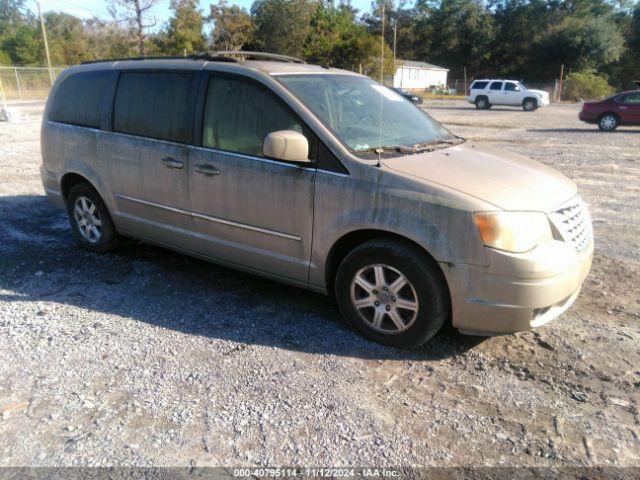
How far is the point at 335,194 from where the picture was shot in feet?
12.1

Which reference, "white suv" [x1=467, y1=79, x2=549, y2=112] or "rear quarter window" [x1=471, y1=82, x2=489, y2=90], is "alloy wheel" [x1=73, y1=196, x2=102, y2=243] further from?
"rear quarter window" [x1=471, y1=82, x2=489, y2=90]

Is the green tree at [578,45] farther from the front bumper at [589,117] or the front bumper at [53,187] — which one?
the front bumper at [53,187]

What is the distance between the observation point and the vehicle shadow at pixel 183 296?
3.85m

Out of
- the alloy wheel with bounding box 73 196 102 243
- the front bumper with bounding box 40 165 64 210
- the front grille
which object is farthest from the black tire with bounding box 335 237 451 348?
the front bumper with bounding box 40 165 64 210

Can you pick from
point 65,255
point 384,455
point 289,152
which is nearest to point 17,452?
point 384,455

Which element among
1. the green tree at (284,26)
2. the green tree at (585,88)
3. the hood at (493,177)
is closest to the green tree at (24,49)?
the green tree at (284,26)

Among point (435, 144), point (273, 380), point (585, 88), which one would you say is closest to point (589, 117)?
point (435, 144)

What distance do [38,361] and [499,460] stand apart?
2895 millimetres

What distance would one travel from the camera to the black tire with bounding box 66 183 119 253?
5.41 meters

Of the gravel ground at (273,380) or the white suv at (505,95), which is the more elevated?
the white suv at (505,95)

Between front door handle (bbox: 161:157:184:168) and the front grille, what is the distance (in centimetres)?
287

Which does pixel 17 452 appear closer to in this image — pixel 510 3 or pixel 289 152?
pixel 289 152

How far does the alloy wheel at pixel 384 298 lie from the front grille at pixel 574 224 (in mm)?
1015

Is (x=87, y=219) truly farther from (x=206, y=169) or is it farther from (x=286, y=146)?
(x=286, y=146)
